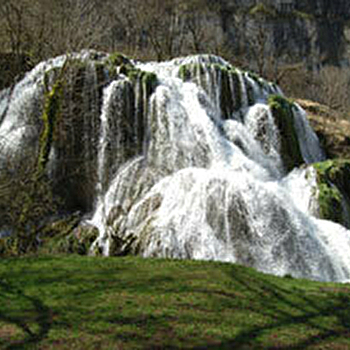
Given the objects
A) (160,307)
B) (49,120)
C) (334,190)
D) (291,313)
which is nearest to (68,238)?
(49,120)

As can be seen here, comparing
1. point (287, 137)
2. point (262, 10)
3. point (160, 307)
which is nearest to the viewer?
point (160, 307)

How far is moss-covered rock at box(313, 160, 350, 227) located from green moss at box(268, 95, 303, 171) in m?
2.50

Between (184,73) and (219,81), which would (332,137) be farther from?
(184,73)

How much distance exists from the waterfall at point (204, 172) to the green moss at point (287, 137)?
64mm

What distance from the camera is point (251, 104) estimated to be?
1984cm

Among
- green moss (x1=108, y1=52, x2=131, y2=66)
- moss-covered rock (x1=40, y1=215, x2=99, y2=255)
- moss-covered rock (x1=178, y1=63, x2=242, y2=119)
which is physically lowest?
moss-covered rock (x1=40, y1=215, x2=99, y2=255)

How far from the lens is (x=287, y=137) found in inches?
736

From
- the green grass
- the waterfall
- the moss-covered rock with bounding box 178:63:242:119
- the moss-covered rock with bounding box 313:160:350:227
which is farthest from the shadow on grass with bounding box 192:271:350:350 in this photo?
the moss-covered rock with bounding box 178:63:242:119

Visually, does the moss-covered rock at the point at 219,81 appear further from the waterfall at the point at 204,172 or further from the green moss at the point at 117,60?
the green moss at the point at 117,60

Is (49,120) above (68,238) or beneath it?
above

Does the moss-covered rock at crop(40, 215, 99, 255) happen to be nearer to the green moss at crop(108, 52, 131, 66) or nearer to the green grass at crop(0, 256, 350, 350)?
the green grass at crop(0, 256, 350, 350)

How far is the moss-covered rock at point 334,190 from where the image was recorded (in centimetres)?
1414

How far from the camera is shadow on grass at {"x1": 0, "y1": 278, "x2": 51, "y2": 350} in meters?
4.48

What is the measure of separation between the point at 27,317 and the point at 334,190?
1242cm
